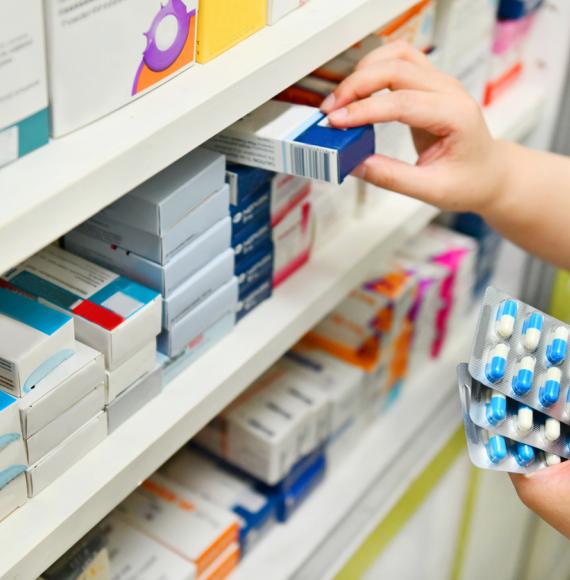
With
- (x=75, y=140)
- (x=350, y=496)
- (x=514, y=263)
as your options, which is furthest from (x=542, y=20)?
(x=75, y=140)


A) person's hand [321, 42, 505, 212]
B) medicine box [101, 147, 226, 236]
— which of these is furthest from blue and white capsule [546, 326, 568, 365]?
medicine box [101, 147, 226, 236]

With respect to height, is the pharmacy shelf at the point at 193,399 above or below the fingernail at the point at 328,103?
below

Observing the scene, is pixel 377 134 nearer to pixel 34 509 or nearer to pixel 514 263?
pixel 34 509

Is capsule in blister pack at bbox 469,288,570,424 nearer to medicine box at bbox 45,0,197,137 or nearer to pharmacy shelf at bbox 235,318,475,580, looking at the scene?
medicine box at bbox 45,0,197,137

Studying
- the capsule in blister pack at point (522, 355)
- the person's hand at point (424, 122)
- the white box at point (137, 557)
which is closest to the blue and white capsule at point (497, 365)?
the capsule in blister pack at point (522, 355)

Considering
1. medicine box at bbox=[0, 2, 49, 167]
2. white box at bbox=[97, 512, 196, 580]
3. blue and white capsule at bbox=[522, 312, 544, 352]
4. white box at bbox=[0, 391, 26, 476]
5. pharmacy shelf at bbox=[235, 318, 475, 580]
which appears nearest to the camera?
medicine box at bbox=[0, 2, 49, 167]

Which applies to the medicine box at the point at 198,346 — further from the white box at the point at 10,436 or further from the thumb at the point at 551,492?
the thumb at the point at 551,492

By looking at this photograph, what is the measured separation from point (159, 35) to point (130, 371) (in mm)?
275

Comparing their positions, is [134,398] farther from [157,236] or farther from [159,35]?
[159,35]

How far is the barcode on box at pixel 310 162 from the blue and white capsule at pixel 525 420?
24 centimetres

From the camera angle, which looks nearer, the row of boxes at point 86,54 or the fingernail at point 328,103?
the row of boxes at point 86,54

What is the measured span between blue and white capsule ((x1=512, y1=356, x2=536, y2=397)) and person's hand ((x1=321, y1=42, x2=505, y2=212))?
0.23 metres

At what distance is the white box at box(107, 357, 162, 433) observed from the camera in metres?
0.79

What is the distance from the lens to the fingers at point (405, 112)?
31.7 inches
